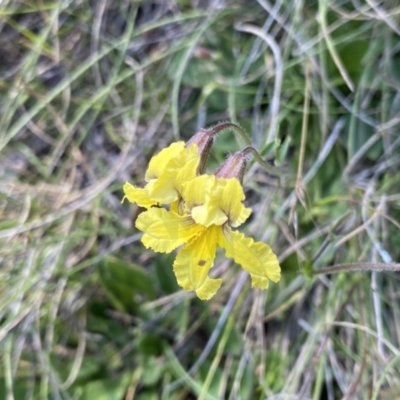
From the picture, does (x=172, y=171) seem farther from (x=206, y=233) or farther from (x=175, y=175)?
(x=206, y=233)

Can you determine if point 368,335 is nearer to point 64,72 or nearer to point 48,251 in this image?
point 48,251

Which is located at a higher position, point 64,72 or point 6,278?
point 64,72

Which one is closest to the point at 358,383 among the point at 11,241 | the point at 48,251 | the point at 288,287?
the point at 288,287

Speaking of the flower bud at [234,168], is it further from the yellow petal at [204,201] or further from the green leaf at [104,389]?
the green leaf at [104,389]

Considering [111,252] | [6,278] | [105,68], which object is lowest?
[111,252]

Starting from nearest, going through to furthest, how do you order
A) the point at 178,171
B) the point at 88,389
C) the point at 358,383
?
1. the point at 178,171
2. the point at 358,383
3. the point at 88,389

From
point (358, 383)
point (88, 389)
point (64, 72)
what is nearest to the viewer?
point (358, 383)

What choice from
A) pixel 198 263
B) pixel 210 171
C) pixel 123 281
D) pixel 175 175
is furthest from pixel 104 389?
pixel 175 175
